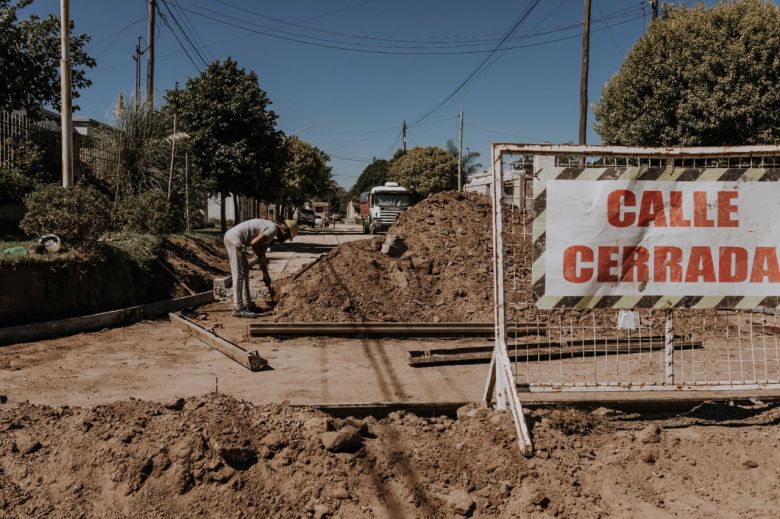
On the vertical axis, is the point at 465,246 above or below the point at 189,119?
below

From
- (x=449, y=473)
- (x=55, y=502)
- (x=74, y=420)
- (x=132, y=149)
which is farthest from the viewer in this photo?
(x=132, y=149)

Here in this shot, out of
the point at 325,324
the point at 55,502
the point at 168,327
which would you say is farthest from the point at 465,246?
the point at 55,502

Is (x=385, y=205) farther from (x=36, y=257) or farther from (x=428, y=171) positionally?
(x=428, y=171)

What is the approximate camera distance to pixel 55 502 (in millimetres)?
3479

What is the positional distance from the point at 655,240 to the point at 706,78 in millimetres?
14586

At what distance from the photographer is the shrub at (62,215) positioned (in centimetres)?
946

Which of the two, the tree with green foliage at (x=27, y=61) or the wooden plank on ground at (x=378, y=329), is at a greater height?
the tree with green foliage at (x=27, y=61)

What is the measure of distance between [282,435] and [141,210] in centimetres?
1202

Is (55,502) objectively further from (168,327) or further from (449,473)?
(168,327)

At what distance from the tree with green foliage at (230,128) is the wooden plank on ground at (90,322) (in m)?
12.6

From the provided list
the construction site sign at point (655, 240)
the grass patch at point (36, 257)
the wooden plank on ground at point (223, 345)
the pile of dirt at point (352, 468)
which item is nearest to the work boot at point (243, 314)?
the wooden plank on ground at point (223, 345)

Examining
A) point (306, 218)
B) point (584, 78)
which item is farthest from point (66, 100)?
point (306, 218)

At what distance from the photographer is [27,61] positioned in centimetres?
1648

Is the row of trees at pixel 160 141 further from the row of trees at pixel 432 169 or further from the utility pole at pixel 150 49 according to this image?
the row of trees at pixel 432 169
